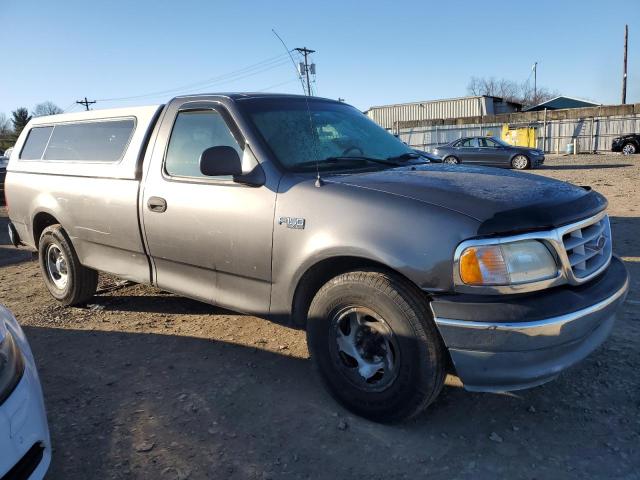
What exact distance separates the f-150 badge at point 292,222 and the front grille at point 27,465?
1.63m

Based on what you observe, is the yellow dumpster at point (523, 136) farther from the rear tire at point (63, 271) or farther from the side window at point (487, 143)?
the rear tire at point (63, 271)

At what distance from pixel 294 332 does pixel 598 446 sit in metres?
2.37

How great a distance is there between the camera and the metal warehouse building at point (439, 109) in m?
40.0

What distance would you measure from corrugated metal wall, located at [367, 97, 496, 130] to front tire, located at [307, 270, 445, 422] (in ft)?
125

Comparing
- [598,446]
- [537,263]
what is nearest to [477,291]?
[537,263]

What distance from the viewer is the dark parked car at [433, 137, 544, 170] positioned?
19.8 m

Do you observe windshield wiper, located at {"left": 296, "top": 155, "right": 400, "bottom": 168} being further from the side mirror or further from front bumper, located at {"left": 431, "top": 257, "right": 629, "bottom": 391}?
front bumper, located at {"left": 431, "top": 257, "right": 629, "bottom": 391}

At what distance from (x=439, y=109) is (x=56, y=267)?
39.8 metres

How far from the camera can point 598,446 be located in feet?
8.36

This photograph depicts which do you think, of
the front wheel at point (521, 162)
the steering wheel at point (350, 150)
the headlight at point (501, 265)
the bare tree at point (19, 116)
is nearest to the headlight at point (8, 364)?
the headlight at point (501, 265)

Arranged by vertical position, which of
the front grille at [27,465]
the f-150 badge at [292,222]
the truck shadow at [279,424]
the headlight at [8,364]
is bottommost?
the truck shadow at [279,424]

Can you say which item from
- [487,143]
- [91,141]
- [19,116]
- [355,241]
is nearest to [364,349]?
[355,241]

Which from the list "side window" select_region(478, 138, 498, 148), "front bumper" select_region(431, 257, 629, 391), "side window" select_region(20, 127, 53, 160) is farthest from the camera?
"side window" select_region(478, 138, 498, 148)

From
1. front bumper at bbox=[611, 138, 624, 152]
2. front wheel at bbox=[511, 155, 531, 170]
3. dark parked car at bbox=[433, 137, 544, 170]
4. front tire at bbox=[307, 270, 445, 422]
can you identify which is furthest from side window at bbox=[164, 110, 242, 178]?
front bumper at bbox=[611, 138, 624, 152]
